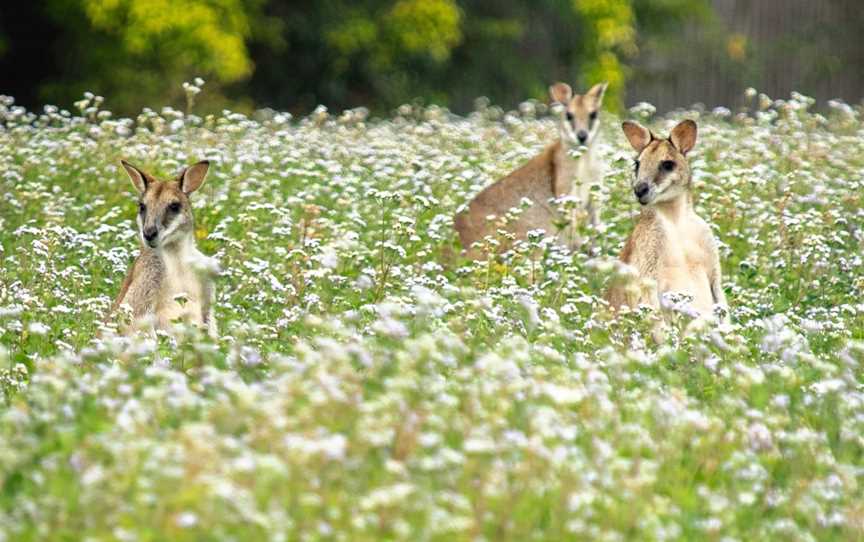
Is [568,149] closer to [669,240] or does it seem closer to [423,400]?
[669,240]

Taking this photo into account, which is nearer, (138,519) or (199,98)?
(138,519)

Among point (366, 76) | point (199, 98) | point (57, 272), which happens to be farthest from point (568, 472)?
point (366, 76)

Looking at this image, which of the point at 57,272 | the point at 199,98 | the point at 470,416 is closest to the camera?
the point at 470,416

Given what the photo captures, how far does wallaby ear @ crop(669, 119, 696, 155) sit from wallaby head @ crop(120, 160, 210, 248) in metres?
2.74

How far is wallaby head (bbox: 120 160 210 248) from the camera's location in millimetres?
9773

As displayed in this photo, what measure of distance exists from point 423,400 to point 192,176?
4.23 metres

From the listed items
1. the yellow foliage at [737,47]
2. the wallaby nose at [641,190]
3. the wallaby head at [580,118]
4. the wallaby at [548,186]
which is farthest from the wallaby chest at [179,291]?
the yellow foliage at [737,47]

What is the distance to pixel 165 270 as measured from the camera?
9.70m

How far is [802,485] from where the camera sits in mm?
6594

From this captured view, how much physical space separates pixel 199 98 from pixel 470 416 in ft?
56.7

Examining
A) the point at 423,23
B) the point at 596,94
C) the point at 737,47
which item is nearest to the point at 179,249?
the point at 596,94

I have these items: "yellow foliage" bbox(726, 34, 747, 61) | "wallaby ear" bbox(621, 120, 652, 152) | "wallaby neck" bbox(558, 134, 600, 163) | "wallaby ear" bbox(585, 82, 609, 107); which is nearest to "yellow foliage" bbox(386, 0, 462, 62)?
"yellow foliage" bbox(726, 34, 747, 61)

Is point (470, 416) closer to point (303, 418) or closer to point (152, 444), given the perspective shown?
point (303, 418)

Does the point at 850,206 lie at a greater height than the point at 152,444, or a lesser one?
lesser
